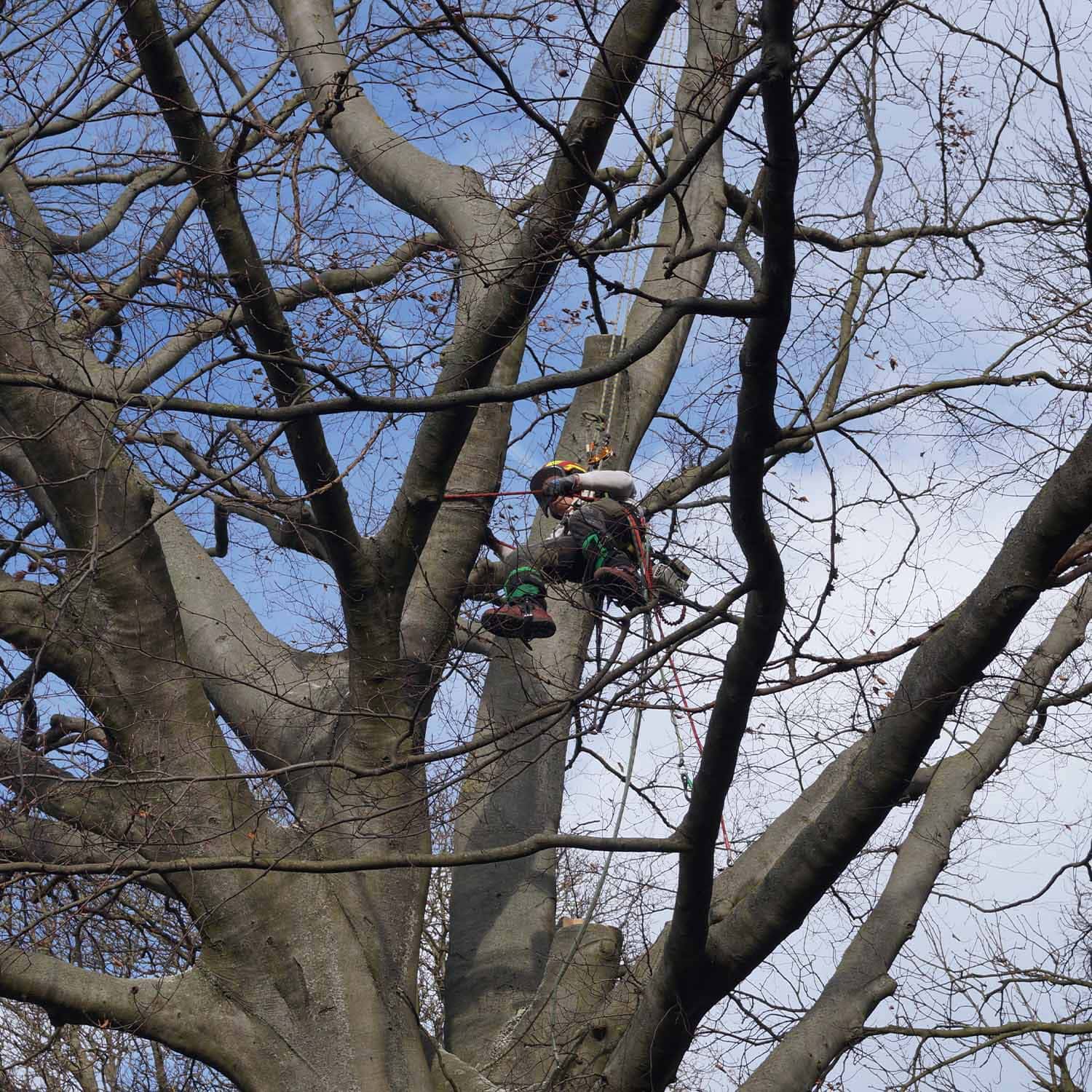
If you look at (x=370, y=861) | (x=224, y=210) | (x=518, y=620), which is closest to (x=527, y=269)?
(x=224, y=210)

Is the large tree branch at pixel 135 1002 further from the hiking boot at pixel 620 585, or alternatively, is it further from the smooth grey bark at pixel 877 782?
the hiking boot at pixel 620 585

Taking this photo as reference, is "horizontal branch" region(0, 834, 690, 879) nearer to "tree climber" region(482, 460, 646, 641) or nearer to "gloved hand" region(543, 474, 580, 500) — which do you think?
"tree climber" region(482, 460, 646, 641)

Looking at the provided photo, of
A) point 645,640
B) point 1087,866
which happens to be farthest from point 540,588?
point 1087,866

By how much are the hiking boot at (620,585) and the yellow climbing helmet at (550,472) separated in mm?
712

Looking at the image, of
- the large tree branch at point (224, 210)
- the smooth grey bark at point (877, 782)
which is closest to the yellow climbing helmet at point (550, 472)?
the large tree branch at point (224, 210)

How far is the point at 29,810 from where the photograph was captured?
143 inches

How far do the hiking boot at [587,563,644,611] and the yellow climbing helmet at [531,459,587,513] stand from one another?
0.71m

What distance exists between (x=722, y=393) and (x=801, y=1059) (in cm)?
223

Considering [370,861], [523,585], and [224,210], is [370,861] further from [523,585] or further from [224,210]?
[224,210]

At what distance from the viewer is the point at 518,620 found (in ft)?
14.6

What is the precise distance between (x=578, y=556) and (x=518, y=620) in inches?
12.9

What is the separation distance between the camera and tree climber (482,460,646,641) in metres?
4.17

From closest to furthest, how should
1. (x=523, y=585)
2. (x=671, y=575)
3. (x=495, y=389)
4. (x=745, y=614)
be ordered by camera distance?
1. (x=495, y=389)
2. (x=745, y=614)
3. (x=671, y=575)
4. (x=523, y=585)

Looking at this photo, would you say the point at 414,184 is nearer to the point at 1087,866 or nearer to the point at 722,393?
the point at 722,393
